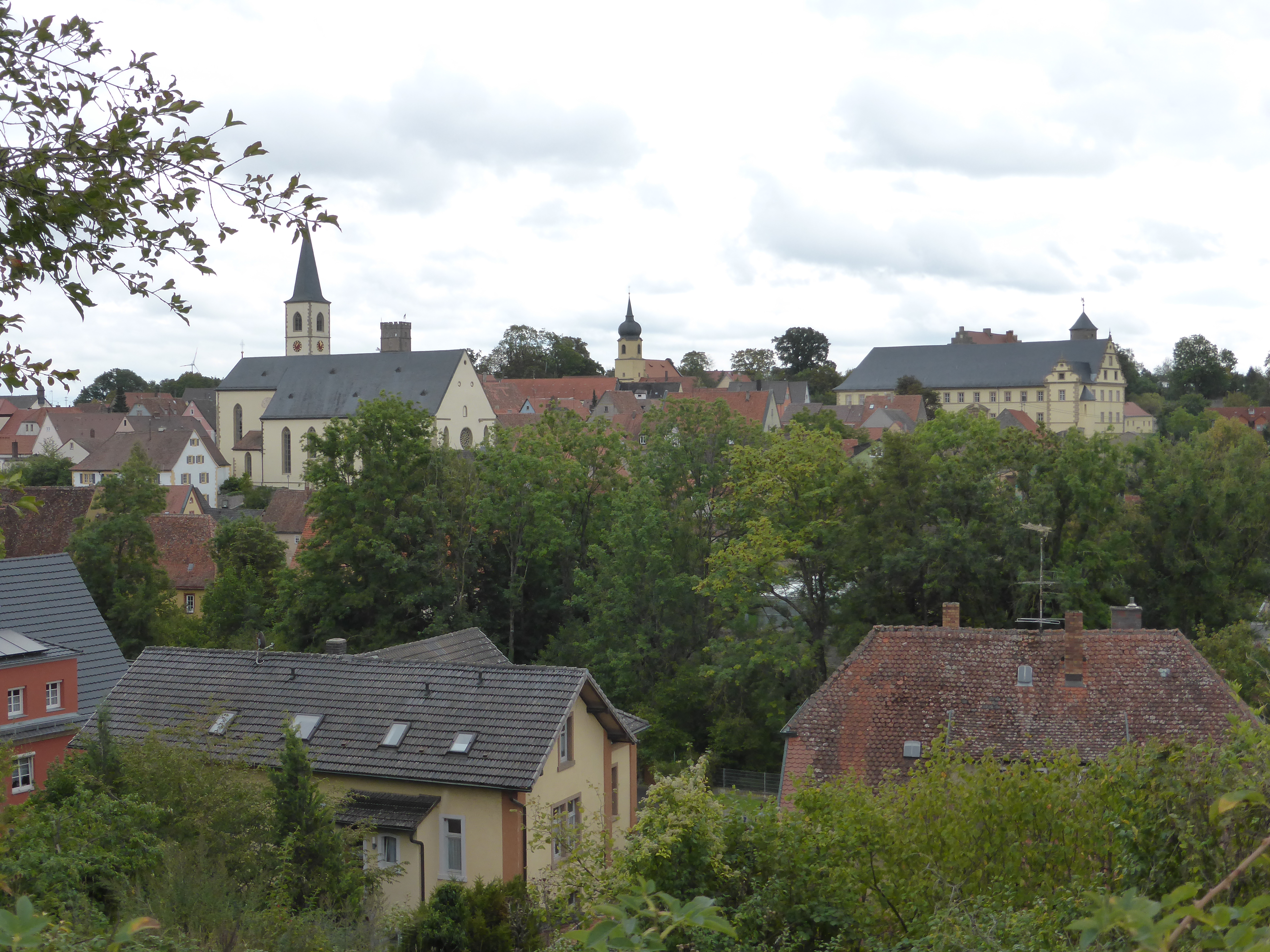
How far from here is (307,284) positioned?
11144cm

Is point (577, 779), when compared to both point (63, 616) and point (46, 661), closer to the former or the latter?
point (46, 661)

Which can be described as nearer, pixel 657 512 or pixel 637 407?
pixel 657 512

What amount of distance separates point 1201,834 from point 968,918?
237 centimetres

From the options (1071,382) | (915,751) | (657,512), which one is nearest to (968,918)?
(915,751)

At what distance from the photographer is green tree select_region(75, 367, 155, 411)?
160m

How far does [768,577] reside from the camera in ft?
97.1

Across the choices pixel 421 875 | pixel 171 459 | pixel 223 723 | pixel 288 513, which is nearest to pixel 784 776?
pixel 421 875

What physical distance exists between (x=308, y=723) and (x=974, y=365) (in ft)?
374

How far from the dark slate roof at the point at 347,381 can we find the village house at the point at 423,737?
63761 millimetres

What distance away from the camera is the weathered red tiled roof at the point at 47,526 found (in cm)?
4297

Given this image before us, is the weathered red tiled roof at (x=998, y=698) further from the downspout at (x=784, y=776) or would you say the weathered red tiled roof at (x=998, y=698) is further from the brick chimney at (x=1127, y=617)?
the brick chimney at (x=1127, y=617)

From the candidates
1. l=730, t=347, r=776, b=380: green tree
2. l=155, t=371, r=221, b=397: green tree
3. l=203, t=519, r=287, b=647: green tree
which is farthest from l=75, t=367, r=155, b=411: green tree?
l=203, t=519, r=287, b=647: green tree

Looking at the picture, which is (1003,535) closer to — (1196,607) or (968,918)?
(1196,607)

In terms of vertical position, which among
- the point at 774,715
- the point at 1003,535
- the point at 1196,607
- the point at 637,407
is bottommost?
the point at 774,715
